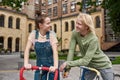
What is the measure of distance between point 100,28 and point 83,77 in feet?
161

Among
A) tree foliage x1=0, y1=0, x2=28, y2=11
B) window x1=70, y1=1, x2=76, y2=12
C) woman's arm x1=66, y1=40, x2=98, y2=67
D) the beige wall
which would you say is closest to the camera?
woman's arm x1=66, y1=40, x2=98, y2=67

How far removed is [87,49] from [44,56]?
81 centimetres

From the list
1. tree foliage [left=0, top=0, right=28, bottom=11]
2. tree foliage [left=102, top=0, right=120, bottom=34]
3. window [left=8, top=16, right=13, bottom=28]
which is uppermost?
window [left=8, top=16, right=13, bottom=28]

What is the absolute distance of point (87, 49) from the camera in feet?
13.9

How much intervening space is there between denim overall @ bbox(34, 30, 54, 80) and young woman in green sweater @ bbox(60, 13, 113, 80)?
0.51 metres

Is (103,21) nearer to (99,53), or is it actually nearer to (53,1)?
(53,1)

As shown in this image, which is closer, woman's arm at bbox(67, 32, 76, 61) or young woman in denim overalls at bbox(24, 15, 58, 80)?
woman's arm at bbox(67, 32, 76, 61)

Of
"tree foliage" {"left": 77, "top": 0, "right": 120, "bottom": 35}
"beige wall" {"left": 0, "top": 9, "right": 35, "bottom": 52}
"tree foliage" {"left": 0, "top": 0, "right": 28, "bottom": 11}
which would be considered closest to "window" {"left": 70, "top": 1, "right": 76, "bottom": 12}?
"beige wall" {"left": 0, "top": 9, "right": 35, "bottom": 52}

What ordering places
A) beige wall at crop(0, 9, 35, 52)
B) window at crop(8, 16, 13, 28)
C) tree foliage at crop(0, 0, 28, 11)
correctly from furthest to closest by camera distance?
window at crop(8, 16, 13, 28), beige wall at crop(0, 9, 35, 52), tree foliage at crop(0, 0, 28, 11)

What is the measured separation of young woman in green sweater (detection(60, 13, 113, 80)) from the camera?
4098mm

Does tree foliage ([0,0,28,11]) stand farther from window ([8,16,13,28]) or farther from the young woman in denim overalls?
window ([8,16,13,28])

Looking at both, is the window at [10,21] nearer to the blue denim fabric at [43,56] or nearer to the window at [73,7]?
the window at [73,7]

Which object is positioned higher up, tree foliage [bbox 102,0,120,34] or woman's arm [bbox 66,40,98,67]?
tree foliage [bbox 102,0,120,34]

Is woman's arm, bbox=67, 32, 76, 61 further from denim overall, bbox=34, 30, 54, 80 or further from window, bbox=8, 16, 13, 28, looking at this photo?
window, bbox=8, 16, 13, 28
